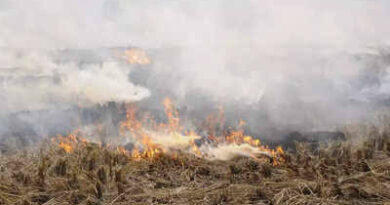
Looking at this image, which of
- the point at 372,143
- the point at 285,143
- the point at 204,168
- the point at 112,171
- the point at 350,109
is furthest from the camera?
the point at 285,143

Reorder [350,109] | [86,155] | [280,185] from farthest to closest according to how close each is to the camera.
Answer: [350,109] < [86,155] < [280,185]

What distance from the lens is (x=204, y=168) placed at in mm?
5543

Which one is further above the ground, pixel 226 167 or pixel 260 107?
pixel 260 107

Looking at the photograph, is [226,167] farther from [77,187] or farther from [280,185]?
[77,187]

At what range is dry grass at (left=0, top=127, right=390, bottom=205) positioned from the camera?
12.5ft

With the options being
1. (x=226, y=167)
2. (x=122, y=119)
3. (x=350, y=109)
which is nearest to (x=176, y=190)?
(x=226, y=167)

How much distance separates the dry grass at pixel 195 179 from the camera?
382 centimetres

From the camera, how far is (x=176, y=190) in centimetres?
428

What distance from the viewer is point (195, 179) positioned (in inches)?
198

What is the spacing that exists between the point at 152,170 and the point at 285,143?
20.4 meters

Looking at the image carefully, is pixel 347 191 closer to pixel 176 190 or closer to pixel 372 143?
pixel 176 190

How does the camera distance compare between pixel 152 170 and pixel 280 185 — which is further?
pixel 152 170

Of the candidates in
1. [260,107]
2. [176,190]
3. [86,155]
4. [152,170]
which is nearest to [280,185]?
[176,190]

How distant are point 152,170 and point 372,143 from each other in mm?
4129
